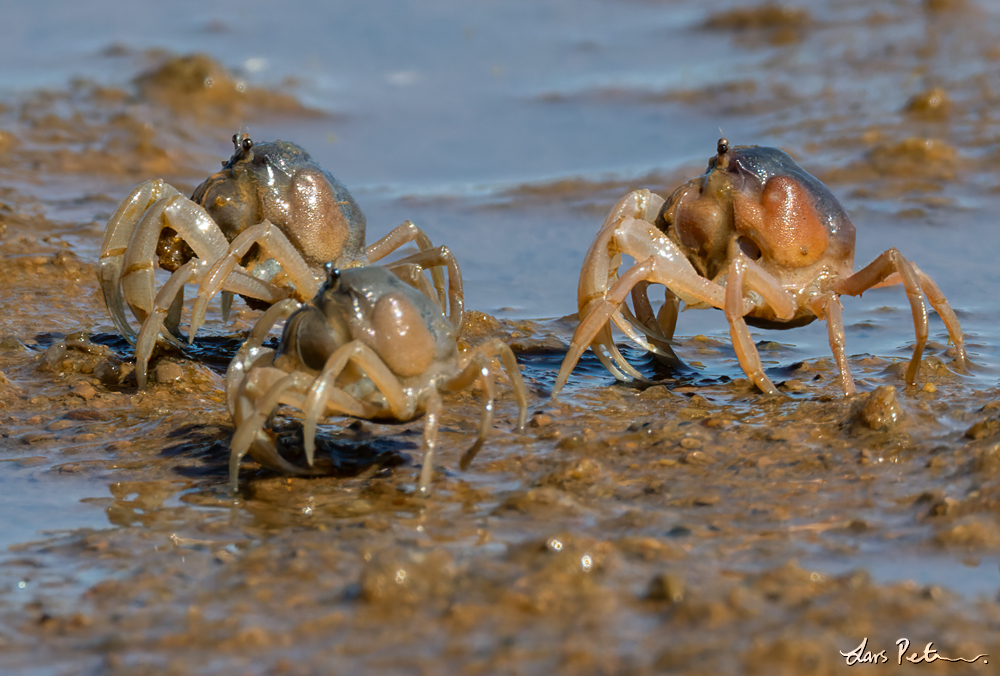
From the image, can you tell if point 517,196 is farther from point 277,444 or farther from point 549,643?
point 549,643

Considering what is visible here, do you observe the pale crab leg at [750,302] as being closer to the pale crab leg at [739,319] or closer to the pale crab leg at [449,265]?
the pale crab leg at [739,319]

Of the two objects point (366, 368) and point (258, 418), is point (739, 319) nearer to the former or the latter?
point (366, 368)

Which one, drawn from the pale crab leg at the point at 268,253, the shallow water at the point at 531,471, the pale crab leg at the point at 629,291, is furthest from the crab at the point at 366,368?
the pale crab leg at the point at 268,253

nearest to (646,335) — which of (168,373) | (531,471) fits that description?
(531,471)

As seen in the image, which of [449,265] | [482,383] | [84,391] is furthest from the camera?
[449,265]

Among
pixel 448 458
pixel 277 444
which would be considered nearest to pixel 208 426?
pixel 277 444
